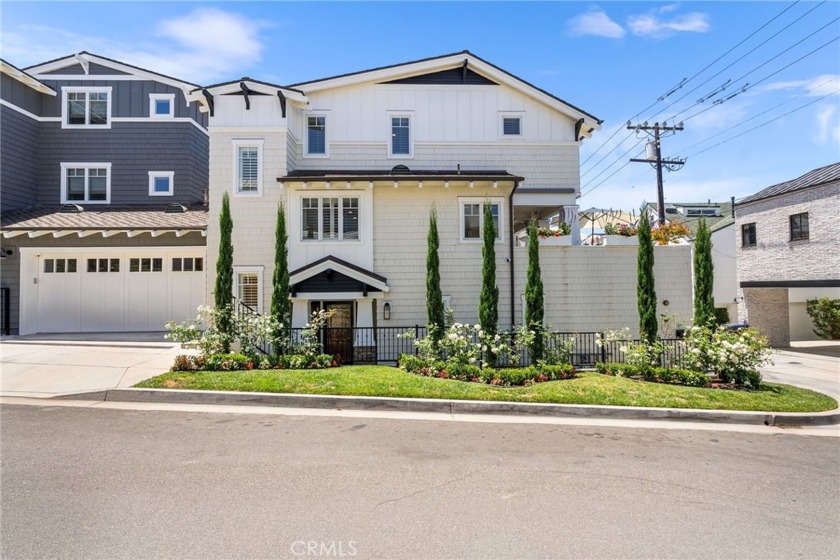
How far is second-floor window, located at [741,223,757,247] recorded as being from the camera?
21.5 m

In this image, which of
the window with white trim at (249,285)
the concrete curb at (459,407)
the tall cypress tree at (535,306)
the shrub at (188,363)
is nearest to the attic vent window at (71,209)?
the window with white trim at (249,285)

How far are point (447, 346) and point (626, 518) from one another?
7.21 metres

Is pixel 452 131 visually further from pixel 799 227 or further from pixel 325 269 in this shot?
pixel 799 227

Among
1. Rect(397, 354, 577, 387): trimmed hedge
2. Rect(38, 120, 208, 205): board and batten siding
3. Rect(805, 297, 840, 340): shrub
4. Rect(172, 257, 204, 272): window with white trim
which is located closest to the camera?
Rect(397, 354, 577, 387): trimmed hedge

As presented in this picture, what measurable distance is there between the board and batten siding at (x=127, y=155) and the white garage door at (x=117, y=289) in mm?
3414

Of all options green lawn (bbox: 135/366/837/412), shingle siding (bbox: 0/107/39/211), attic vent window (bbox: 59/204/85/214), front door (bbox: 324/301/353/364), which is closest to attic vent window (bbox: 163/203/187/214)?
attic vent window (bbox: 59/204/85/214)

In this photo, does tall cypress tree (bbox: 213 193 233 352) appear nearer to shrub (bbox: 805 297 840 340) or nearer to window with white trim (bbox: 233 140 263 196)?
window with white trim (bbox: 233 140 263 196)

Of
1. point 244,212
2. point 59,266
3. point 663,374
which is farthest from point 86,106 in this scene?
point 663,374

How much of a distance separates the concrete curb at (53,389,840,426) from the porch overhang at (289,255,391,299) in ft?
17.3

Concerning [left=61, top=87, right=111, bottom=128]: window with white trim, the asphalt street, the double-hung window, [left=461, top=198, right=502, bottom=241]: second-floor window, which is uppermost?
[left=61, top=87, right=111, bottom=128]: window with white trim

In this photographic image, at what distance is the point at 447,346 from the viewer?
38.4 ft

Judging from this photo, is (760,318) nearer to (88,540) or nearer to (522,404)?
(522,404)

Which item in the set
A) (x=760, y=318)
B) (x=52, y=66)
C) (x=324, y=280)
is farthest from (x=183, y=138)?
(x=760, y=318)

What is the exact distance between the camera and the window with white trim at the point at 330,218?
14.9 metres
